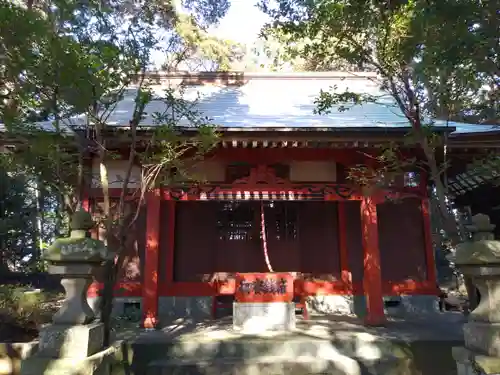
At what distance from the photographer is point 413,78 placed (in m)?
4.88

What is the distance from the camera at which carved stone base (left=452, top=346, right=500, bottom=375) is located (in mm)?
3580

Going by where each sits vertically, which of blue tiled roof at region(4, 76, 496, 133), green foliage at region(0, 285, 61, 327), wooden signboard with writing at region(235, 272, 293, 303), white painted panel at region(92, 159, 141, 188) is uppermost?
blue tiled roof at region(4, 76, 496, 133)

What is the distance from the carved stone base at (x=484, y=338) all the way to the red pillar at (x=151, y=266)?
4.71 meters

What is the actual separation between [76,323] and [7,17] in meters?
3.11

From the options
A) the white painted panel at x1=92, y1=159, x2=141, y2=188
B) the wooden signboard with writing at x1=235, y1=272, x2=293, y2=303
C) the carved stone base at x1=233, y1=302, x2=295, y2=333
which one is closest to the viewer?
the carved stone base at x1=233, y1=302, x2=295, y2=333

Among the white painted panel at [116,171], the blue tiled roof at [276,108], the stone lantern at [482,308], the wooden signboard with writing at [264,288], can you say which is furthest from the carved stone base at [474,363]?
the white painted panel at [116,171]

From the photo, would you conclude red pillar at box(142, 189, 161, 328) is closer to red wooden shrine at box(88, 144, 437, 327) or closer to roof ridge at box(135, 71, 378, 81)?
red wooden shrine at box(88, 144, 437, 327)

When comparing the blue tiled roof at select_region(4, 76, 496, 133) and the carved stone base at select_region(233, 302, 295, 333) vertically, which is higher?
the blue tiled roof at select_region(4, 76, 496, 133)

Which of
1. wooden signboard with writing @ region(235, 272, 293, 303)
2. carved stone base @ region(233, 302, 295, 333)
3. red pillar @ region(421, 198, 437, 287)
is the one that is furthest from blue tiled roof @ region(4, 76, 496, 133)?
carved stone base @ region(233, 302, 295, 333)

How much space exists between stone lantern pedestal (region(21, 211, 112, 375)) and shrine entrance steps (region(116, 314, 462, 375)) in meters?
1.34

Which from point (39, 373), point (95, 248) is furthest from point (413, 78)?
point (39, 373)

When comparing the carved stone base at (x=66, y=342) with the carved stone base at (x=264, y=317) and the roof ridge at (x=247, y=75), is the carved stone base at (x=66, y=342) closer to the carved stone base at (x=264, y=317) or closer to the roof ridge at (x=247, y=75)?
the carved stone base at (x=264, y=317)

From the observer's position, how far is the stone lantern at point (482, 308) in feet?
12.2

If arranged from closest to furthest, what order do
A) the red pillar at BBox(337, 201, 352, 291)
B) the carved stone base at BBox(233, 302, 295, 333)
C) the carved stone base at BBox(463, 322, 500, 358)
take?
the carved stone base at BBox(463, 322, 500, 358) < the carved stone base at BBox(233, 302, 295, 333) < the red pillar at BBox(337, 201, 352, 291)
